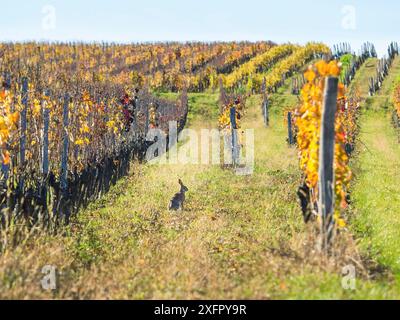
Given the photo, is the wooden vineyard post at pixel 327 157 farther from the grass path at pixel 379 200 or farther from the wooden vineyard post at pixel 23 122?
the wooden vineyard post at pixel 23 122

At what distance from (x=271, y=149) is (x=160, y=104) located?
60.8 ft

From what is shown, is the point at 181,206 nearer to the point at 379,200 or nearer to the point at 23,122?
the point at 23,122

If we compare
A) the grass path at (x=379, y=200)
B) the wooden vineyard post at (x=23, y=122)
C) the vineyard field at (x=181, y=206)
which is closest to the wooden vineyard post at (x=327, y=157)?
the vineyard field at (x=181, y=206)

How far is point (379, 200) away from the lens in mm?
16750

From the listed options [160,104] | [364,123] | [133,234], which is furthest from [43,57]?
[133,234]

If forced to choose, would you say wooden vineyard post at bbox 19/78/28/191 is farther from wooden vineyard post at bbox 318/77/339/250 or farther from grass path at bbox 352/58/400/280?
grass path at bbox 352/58/400/280

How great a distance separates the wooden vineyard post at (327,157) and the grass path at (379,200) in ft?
4.35

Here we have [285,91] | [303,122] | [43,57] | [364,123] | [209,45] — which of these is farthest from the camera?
[209,45]

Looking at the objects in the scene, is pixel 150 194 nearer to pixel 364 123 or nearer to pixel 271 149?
pixel 271 149

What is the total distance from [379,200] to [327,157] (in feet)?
28.9

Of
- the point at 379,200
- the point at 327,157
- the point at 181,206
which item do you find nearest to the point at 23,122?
the point at 181,206

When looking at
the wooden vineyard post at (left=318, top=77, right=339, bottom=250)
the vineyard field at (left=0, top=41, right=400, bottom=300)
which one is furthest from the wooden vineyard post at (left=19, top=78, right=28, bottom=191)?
the wooden vineyard post at (left=318, top=77, right=339, bottom=250)

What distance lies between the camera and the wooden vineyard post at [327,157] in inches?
341
